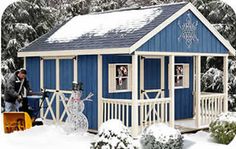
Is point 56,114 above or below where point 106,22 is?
below

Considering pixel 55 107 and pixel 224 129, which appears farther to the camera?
pixel 55 107

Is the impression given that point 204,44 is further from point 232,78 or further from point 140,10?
point 232,78

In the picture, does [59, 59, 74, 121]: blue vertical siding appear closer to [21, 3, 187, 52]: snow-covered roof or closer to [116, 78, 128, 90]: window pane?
[21, 3, 187, 52]: snow-covered roof

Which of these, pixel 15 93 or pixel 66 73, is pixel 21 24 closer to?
pixel 66 73

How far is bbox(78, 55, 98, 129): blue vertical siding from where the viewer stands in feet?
43.4

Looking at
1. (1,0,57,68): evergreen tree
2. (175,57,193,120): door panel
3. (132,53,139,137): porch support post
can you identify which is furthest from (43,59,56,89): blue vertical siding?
(1,0,57,68): evergreen tree

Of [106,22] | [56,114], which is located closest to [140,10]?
[106,22]

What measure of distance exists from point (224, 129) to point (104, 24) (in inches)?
210

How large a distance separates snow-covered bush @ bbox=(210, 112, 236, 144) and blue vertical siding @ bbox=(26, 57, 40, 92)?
6.56 m

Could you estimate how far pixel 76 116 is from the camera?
1261cm

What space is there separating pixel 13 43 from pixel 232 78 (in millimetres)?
10389

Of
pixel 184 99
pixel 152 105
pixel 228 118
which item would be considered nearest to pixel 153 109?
pixel 152 105

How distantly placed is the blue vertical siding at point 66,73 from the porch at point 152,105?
150 centimetres

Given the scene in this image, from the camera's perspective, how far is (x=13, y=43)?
821 inches
